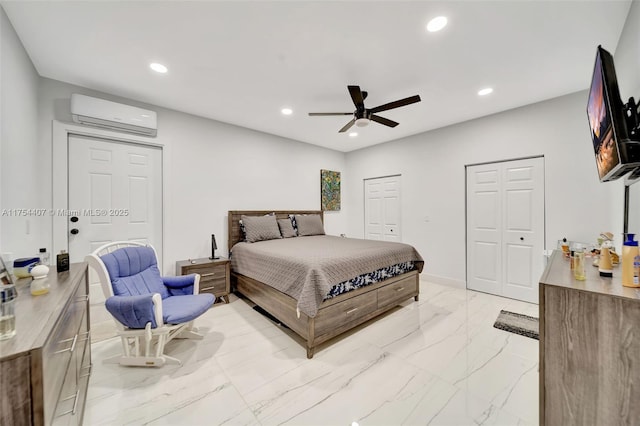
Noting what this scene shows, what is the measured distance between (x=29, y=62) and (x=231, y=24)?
2.00 meters

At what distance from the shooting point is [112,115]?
110 inches

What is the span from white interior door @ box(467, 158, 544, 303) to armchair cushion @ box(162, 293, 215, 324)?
3783 millimetres

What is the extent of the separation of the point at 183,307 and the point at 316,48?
Answer: 2502 mm

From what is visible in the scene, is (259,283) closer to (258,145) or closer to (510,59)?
(258,145)

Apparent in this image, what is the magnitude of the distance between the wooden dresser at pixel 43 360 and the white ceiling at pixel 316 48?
6.21ft

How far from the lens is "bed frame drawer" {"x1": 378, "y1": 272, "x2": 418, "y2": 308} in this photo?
2812 millimetres

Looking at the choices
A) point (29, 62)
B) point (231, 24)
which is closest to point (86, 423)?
point (231, 24)

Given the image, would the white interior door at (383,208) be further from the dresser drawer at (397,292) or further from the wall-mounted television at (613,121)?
the wall-mounted television at (613,121)

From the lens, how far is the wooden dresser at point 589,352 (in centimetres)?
98

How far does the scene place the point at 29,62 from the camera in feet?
7.36

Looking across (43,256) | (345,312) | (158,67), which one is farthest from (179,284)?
(158,67)

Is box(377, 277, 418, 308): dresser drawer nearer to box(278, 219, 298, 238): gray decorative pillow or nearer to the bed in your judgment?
the bed

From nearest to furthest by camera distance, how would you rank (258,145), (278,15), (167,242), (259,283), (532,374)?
(278,15) → (532,374) → (259,283) → (167,242) → (258,145)

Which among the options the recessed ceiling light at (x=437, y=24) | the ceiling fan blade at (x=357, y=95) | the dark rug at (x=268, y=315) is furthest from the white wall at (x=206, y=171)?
the recessed ceiling light at (x=437, y=24)
